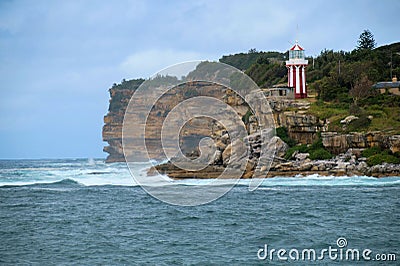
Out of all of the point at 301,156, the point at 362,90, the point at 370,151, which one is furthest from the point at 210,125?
the point at 370,151

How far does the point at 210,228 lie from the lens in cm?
1720

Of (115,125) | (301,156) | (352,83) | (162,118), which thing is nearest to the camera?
(301,156)

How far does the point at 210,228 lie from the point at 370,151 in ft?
67.5

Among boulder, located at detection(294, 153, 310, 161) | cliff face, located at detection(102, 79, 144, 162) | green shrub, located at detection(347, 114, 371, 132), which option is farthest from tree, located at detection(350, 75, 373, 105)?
cliff face, located at detection(102, 79, 144, 162)

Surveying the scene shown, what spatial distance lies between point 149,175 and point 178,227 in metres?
22.1

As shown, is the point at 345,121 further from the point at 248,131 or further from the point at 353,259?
the point at 353,259

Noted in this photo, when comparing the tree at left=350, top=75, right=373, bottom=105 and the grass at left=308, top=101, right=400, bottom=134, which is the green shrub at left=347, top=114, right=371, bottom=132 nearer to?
the grass at left=308, top=101, right=400, bottom=134

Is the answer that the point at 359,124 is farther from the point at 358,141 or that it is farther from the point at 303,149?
the point at 303,149

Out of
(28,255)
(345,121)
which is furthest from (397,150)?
(28,255)

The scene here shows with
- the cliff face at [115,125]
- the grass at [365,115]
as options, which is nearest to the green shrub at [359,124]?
the grass at [365,115]

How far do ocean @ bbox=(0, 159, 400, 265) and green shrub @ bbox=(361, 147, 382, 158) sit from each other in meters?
7.04

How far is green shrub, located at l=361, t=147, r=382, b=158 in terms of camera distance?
115 ft

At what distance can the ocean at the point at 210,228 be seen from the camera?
1341 cm

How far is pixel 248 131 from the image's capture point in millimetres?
45875
